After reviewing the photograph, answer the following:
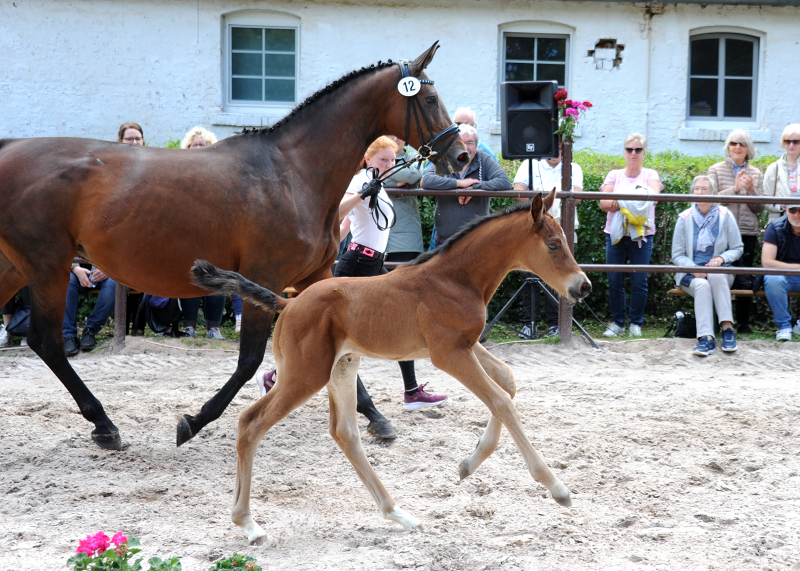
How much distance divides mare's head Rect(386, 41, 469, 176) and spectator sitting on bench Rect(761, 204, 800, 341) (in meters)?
4.20

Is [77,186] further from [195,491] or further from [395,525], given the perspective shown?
[395,525]

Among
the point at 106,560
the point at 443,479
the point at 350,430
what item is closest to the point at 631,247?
the point at 443,479

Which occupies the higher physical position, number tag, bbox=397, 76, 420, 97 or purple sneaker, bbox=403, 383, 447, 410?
number tag, bbox=397, 76, 420, 97

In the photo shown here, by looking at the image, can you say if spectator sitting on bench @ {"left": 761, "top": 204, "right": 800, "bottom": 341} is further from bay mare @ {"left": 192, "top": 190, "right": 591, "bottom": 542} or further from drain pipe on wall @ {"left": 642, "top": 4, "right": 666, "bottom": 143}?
bay mare @ {"left": 192, "top": 190, "right": 591, "bottom": 542}

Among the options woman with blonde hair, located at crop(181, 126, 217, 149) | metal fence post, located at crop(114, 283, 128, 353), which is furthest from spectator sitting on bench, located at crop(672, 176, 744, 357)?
metal fence post, located at crop(114, 283, 128, 353)

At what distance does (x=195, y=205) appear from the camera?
4.30m

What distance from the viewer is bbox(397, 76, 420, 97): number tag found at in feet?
14.7

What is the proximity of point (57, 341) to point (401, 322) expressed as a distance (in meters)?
2.23

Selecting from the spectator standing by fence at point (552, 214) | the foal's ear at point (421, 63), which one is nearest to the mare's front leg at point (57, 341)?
the foal's ear at point (421, 63)

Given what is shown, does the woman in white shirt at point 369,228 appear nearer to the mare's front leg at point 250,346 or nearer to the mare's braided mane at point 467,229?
the mare's front leg at point 250,346

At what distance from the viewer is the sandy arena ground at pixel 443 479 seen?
3.16 m

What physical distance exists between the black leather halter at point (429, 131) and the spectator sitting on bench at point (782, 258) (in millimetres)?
4253

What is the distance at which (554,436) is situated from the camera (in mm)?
4582

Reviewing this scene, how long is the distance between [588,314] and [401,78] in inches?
188
